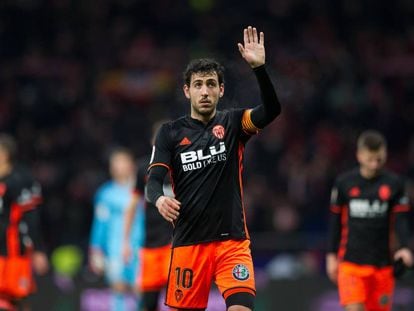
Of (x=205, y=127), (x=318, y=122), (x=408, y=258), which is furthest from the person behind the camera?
(x=318, y=122)

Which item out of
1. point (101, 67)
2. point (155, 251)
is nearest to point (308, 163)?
point (101, 67)

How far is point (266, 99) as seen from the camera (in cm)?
642

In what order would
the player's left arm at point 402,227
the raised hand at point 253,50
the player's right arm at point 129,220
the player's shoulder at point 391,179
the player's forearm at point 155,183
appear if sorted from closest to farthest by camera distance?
1. the raised hand at point 253,50
2. the player's forearm at point 155,183
3. the player's left arm at point 402,227
4. the player's shoulder at point 391,179
5. the player's right arm at point 129,220

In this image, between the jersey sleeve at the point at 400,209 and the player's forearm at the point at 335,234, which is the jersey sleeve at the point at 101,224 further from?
Result: the jersey sleeve at the point at 400,209

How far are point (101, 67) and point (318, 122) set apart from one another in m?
4.33

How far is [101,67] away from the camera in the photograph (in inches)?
735

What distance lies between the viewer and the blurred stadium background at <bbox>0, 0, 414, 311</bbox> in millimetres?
15625

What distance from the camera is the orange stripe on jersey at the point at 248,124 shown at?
6727 millimetres

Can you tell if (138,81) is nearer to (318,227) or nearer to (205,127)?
(318,227)

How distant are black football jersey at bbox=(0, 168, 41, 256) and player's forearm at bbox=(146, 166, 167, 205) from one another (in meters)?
3.63

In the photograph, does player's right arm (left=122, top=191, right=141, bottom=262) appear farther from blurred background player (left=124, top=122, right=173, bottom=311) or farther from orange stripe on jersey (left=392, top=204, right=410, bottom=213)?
orange stripe on jersey (left=392, top=204, right=410, bottom=213)

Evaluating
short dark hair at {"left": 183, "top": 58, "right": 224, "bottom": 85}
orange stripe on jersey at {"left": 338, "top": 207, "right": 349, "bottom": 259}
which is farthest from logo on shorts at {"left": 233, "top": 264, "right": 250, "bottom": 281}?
orange stripe on jersey at {"left": 338, "top": 207, "right": 349, "bottom": 259}

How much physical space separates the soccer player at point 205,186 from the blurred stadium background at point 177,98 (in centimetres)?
666

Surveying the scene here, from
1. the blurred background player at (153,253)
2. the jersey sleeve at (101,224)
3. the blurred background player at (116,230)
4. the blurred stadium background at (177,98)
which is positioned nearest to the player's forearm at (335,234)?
the blurred background player at (153,253)
